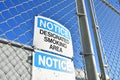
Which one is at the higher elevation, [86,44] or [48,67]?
[86,44]

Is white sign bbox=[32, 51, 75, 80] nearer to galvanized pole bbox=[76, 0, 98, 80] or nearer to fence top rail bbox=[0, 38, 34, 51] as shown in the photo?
fence top rail bbox=[0, 38, 34, 51]

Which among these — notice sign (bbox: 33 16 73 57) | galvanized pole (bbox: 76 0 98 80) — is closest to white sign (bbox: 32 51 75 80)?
notice sign (bbox: 33 16 73 57)

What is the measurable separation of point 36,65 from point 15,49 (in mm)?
304

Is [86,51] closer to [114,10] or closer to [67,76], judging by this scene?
[67,76]

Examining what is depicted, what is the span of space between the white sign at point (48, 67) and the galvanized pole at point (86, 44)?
1.04 ft

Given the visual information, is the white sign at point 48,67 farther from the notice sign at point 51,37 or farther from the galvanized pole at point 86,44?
the galvanized pole at point 86,44

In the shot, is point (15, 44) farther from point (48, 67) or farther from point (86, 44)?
point (86, 44)

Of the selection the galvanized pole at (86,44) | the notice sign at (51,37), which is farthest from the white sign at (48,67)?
the galvanized pole at (86,44)

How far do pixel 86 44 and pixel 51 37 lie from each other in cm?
38

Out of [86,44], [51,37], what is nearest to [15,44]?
[51,37]

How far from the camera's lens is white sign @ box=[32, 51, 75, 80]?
6.79 feet

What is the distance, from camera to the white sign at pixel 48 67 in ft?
6.79

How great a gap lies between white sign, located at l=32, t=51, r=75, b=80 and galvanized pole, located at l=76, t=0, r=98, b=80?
1.04 ft

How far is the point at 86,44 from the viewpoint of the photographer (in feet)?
6.60
